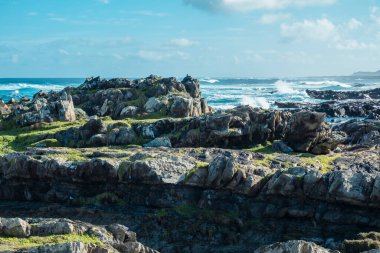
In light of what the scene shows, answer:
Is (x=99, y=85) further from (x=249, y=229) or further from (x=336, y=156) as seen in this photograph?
(x=249, y=229)

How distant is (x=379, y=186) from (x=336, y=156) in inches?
385

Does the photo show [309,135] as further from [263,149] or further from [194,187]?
[194,187]

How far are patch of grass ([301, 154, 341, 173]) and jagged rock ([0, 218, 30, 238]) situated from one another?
60.0 feet

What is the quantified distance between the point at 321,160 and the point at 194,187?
984cm

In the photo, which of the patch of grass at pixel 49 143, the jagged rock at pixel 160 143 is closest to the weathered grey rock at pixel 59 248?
the jagged rock at pixel 160 143

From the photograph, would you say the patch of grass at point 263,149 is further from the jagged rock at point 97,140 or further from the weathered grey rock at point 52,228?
the weathered grey rock at point 52,228

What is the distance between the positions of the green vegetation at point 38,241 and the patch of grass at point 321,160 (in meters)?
16.5

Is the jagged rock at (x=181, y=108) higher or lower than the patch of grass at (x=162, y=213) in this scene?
higher

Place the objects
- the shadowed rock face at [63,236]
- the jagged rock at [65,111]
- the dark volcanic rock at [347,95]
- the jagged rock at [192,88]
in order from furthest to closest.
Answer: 1. the dark volcanic rock at [347,95]
2. the jagged rock at [192,88]
3. the jagged rock at [65,111]
4. the shadowed rock face at [63,236]

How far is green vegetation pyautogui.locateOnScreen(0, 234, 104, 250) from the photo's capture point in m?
15.9

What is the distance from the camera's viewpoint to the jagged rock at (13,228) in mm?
17281

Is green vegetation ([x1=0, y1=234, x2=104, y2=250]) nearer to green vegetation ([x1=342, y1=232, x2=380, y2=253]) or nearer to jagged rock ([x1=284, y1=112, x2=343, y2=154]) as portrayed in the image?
green vegetation ([x1=342, y1=232, x2=380, y2=253])

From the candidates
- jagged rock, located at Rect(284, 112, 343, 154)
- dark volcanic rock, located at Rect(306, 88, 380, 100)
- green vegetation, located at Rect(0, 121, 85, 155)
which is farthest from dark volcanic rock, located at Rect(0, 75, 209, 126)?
dark volcanic rock, located at Rect(306, 88, 380, 100)

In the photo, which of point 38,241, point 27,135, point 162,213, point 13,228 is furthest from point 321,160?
point 27,135
